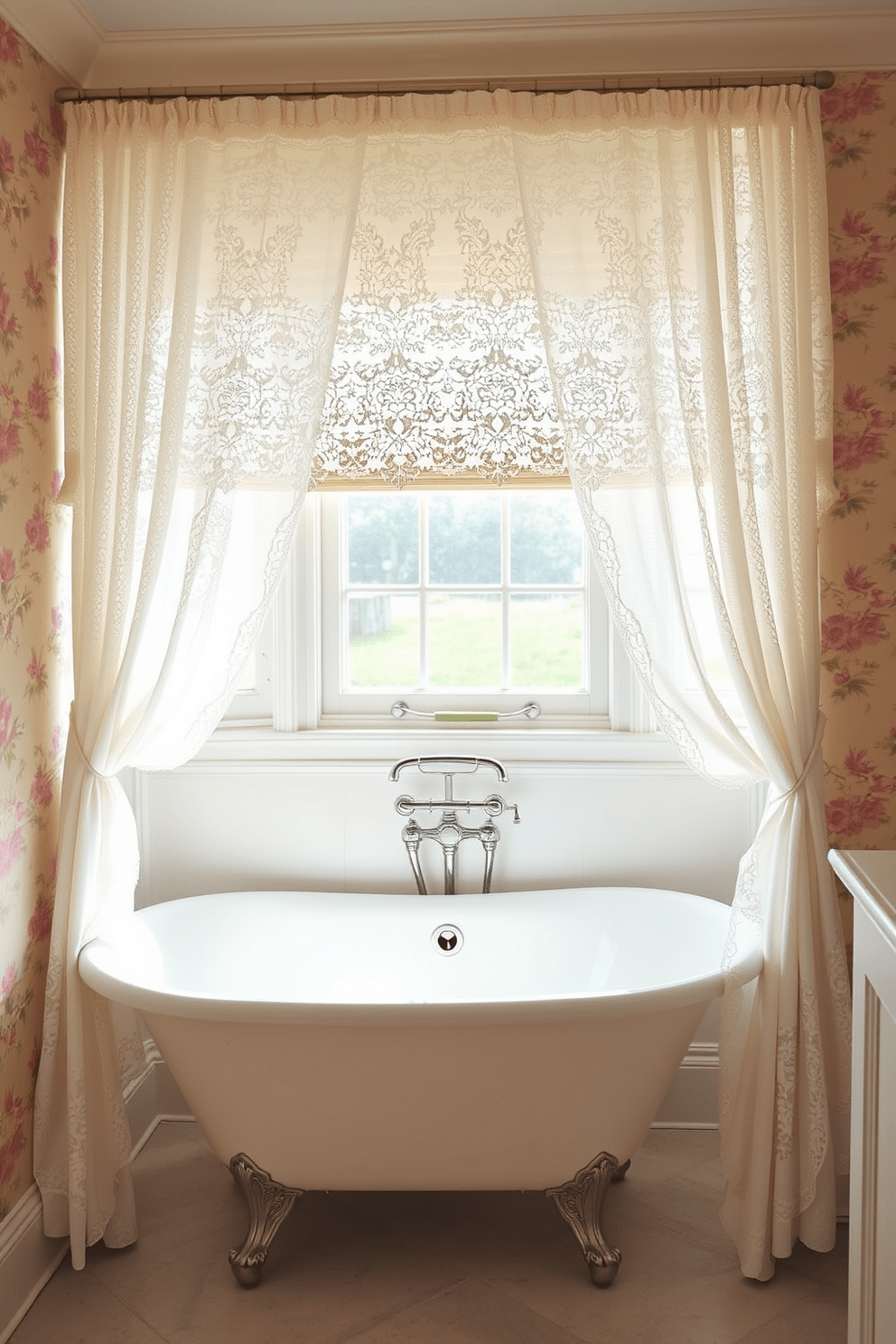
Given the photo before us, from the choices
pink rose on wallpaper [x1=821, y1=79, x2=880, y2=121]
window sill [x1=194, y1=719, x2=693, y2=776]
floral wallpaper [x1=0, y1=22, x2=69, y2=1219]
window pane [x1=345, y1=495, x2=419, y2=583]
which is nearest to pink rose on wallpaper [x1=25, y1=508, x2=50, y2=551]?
floral wallpaper [x1=0, y1=22, x2=69, y2=1219]

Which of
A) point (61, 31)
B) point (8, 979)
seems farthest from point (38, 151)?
point (8, 979)

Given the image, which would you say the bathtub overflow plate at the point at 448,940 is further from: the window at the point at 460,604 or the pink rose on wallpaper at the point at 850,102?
the pink rose on wallpaper at the point at 850,102

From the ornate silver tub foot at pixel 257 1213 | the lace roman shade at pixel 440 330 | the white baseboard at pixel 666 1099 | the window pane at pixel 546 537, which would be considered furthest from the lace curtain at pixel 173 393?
the window pane at pixel 546 537

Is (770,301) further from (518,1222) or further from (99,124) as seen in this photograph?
(518,1222)

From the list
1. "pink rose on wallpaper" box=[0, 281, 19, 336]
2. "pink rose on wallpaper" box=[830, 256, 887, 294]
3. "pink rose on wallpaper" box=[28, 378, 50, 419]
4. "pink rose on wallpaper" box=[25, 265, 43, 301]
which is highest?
"pink rose on wallpaper" box=[830, 256, 887, 294]

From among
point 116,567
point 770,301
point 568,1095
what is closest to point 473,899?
point 568,1095

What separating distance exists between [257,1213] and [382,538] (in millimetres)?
1677

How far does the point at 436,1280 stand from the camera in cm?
211

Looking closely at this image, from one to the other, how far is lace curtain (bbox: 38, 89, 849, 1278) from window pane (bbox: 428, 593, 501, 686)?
2.12 feet

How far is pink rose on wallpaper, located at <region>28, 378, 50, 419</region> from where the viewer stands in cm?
220

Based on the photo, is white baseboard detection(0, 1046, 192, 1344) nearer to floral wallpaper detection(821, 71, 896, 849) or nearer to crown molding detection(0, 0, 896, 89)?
floral wallpaper detection(821, 71, 896, 849)

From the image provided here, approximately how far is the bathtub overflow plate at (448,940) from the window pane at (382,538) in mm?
953

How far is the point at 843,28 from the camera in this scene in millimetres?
2236

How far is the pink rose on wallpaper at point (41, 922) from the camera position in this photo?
2211 millimetres
